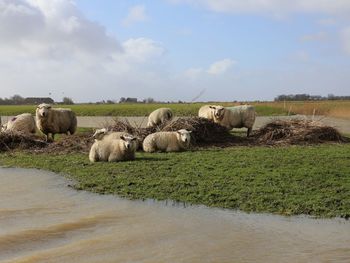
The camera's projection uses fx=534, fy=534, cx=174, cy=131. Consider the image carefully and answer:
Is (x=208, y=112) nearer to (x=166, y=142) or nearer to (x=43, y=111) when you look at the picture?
(x=166, y=142)

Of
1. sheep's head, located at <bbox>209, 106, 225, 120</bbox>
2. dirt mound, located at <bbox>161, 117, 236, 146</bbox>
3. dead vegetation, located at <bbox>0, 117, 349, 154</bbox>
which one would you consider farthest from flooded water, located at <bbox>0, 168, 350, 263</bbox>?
sheep's head, located at <bbox>209, 106, 225, 120</bbox>

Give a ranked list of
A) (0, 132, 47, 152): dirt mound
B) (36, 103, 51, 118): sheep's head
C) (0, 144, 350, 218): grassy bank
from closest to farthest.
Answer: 1. (0, 144, 350, 218): grassy bank
2. (0, 132, 47, 152): dirt mound
3. (36, 103, 51, 118): sheep's head

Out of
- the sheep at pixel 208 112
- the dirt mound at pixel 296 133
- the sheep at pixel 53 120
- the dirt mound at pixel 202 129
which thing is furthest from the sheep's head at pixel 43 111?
the dirt mound at pixel 296 133

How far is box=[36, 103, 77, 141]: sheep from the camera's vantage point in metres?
23.9

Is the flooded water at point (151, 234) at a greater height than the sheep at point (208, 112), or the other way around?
the sheep at point (208, 112)

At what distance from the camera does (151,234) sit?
880cm

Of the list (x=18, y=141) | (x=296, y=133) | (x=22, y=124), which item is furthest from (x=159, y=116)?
(x=18, y=141)

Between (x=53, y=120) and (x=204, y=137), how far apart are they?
7107 mm

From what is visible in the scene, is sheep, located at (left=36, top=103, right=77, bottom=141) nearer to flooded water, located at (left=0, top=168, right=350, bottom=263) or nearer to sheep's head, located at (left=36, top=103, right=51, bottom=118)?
sheep's head, located at (left=36, top=103, right=51, bottom=118)

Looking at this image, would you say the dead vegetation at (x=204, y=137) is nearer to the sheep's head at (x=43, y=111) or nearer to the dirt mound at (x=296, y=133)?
the dirt mound at (x=296, y=133)

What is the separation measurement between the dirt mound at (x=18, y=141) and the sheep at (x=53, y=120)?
165cm

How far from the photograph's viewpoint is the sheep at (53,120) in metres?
23.9

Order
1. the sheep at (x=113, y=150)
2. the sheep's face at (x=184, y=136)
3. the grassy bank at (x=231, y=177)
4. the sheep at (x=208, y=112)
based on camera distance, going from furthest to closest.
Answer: the sheep at (x=208, y=112) → the sheep's face at (x=184, y=136) → the sheep at (x=113, y=150) → the grassy bank at (x=231, y=177)

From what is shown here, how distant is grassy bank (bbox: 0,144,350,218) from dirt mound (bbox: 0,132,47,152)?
98.8 inches
